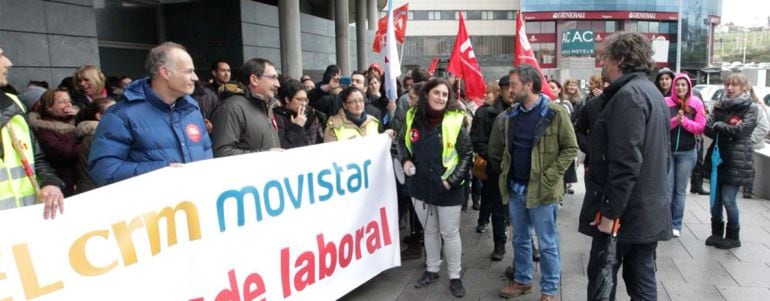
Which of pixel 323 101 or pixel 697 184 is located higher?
pixel 323 101

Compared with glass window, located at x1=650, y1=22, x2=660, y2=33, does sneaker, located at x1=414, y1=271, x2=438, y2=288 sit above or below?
below

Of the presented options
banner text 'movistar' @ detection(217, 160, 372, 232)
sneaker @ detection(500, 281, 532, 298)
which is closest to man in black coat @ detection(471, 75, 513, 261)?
sneaker @ detection(500, 281, 532, 298)

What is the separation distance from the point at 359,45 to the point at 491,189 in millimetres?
19025

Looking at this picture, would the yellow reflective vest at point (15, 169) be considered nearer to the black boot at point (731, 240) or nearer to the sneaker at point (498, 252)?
the sneaker at point (498, 252)

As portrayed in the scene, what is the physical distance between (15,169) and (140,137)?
66 centimetres

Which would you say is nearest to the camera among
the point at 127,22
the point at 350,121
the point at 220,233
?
the point at 220,233

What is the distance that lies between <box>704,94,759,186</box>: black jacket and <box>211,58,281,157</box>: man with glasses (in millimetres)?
4539

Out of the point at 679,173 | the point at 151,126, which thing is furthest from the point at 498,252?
the point at 151,126

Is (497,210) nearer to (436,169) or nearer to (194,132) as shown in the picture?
(436,169)

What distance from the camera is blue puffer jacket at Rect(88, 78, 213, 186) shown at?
2.93 meters

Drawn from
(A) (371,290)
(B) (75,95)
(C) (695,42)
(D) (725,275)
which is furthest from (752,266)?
(C) (695,42)

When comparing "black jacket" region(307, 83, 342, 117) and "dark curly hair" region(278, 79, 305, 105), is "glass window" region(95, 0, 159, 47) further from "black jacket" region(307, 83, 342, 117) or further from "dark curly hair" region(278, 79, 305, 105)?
"dark curly hair" region(278, 79, 305, 105)

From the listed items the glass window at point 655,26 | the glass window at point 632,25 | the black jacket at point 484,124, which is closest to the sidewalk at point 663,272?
the black jacket at point 484,124

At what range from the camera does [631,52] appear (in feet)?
10.2
